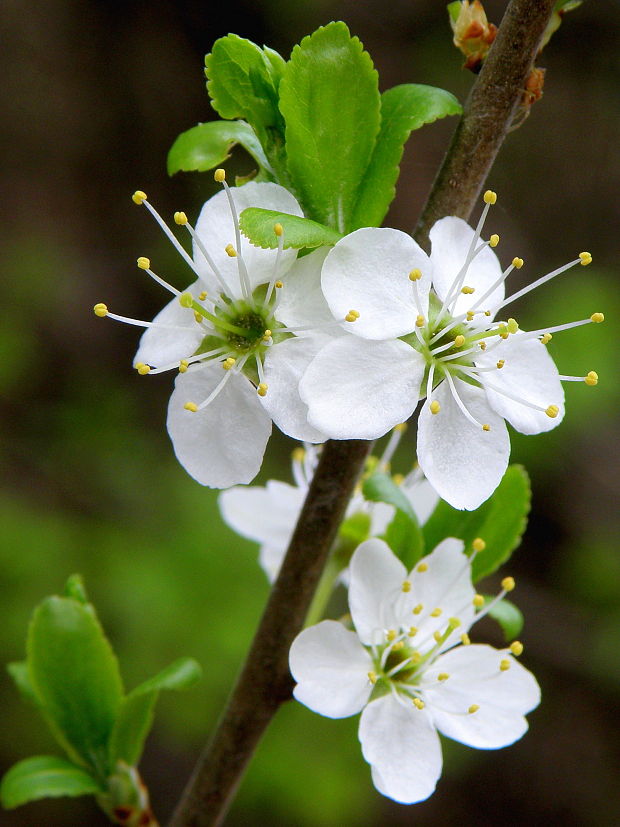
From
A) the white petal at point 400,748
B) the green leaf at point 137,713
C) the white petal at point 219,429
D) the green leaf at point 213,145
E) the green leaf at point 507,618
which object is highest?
the green leaf at point 213,145

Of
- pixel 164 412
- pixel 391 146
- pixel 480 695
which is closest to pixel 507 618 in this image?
pixel 480 695

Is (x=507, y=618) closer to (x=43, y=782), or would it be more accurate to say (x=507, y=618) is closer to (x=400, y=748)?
(x=400, y=748)

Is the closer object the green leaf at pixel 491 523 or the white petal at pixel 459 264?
the white petal at pixel 459 264

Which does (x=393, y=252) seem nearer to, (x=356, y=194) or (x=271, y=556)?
(x=356, y=194)

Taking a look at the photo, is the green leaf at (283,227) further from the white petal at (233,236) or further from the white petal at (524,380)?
the white petal at (524,380)

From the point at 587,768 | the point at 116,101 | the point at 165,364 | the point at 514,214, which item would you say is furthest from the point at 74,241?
the point at 165,364

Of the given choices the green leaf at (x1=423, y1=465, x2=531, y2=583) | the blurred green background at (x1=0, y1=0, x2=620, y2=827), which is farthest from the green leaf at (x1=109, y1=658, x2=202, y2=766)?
the blurred green background at (x1=0, y1=0, x2=620, y2=827)

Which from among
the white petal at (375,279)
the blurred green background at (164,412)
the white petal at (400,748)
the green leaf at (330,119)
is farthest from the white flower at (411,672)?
the blurred green background at (164,412)
